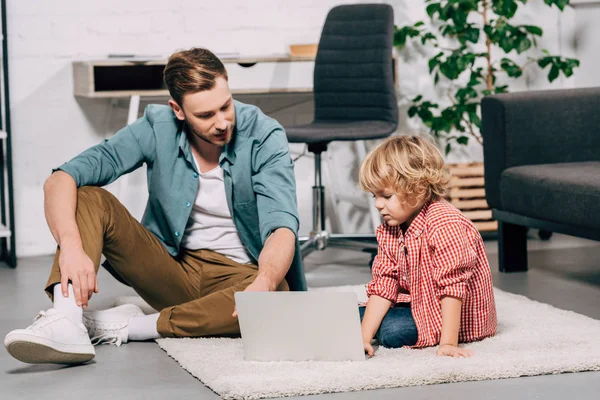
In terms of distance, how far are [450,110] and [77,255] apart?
2466 millimetres

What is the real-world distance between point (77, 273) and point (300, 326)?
18.8 inches

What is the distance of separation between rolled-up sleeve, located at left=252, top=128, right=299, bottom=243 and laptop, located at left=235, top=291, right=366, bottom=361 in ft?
0.81

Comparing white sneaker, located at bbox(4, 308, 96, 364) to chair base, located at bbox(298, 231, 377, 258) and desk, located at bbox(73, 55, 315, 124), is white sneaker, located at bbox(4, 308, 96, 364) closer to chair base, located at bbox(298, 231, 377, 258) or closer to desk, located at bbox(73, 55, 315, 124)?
chair base, located at bbox(298, 231, 377, 258)

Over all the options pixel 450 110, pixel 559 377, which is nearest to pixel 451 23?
pixel 450 110

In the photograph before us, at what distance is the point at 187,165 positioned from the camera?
2.45 metres

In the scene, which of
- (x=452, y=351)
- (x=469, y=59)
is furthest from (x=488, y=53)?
(x=452, y=351)

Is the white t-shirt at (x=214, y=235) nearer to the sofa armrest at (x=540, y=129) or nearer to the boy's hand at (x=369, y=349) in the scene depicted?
the boy's hand at (x=369, y=349)

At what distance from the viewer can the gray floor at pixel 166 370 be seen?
76.4 inches

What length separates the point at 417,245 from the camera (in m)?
2.21

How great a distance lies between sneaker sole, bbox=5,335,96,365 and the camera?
2.03m

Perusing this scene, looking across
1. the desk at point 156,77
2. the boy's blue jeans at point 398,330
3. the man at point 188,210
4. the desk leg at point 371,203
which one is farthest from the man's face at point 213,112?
the desk leg at point 371,203

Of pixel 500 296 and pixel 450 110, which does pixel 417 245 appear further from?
pixel 450 110

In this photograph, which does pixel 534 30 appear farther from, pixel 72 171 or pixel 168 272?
pixel 72 171

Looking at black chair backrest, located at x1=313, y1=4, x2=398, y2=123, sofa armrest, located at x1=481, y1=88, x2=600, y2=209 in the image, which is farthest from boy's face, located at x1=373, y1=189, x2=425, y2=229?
black chair backrest, located at x1=313, y1=4, x2=398, y2=123
